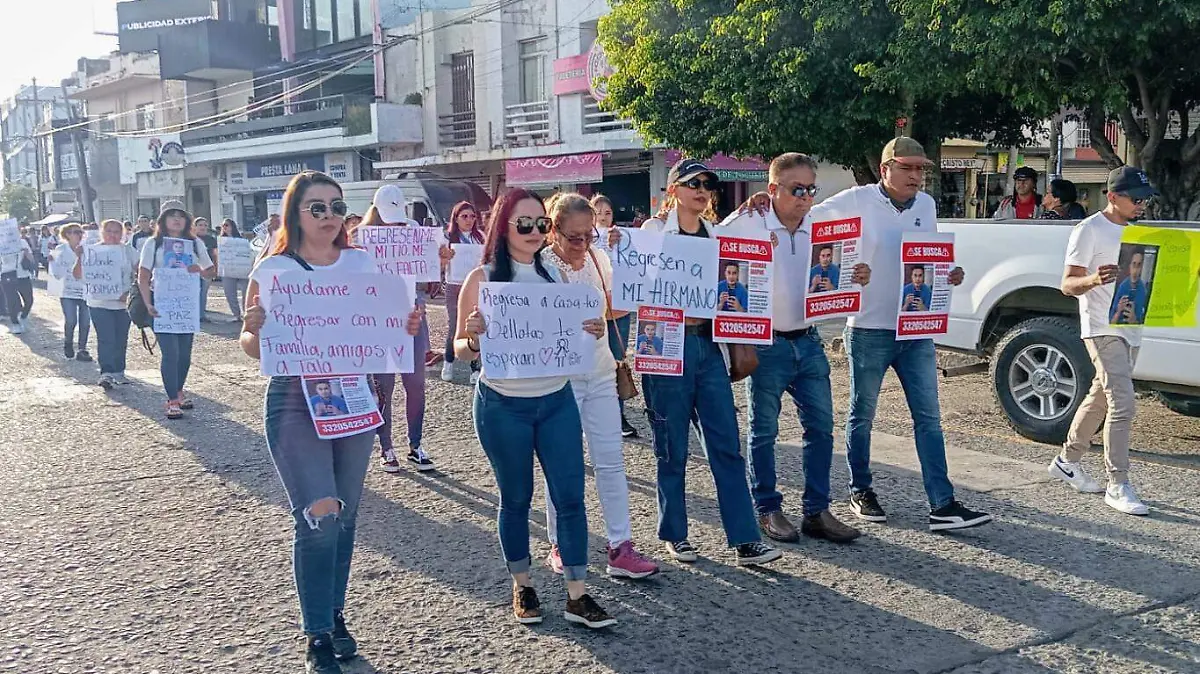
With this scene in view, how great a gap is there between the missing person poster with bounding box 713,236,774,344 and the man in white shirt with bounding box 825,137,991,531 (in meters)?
0.57

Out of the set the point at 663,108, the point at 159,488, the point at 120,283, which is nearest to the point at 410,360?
the point at 159,488

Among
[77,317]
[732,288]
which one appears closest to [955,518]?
[732,288]

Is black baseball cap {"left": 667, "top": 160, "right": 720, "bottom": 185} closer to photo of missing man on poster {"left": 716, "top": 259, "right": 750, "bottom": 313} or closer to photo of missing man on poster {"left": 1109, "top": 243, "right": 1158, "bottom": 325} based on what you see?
photo of missing man on poster {"left": 716, "top": 259, "right": 750, "bottom": 313}

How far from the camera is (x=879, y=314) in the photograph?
5.42m

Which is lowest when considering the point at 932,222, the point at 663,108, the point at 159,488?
the point at 159,488

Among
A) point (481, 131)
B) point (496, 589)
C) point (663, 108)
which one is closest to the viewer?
point (496, 589)

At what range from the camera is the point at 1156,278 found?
229 inches

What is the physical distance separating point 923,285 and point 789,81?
822cm

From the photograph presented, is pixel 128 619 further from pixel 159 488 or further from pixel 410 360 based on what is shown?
pixel 159 488

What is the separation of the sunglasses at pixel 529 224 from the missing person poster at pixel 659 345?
699mm

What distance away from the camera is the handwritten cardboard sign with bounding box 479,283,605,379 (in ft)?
13.5

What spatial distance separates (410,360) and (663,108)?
11912mm

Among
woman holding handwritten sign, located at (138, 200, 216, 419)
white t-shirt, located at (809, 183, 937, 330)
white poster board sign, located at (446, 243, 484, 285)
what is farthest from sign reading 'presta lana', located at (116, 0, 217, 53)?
white t-shirt, located at (809, 183, 937, 330)

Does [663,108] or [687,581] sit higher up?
[663,108]
